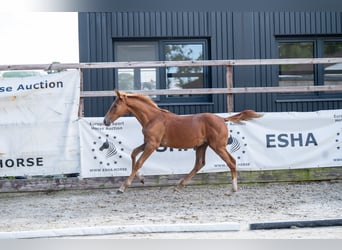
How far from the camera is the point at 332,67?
11469 millimetres

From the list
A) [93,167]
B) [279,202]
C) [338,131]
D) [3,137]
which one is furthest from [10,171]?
[338,131]

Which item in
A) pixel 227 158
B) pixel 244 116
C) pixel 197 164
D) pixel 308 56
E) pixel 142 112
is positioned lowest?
pixel 197 164

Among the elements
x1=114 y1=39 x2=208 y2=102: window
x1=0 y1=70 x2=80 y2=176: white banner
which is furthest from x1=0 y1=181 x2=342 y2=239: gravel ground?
x1=114 y1=39 x2=208 y2=102: window

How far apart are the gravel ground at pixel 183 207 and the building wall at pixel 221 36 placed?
2.94 metres

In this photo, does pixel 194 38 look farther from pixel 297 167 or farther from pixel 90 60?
pixel 297 167

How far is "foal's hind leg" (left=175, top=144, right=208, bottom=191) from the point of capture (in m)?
7.44

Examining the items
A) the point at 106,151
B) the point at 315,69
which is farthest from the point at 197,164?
the point at 315,69

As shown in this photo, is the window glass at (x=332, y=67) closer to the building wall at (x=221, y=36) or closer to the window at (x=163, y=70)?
the building wall at (x=221, y=36)

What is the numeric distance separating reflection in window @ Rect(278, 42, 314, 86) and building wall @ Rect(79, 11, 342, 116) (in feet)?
1.00

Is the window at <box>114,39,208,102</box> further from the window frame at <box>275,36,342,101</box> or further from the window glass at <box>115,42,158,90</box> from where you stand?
the window frame at <box>275,36,342,101</box>

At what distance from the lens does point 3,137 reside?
7684 mm

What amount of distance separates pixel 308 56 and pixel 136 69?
4521mm

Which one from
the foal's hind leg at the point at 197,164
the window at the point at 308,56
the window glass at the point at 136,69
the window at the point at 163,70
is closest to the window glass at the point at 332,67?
the window at the point at 308,56

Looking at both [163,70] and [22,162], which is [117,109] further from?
[163,70]
